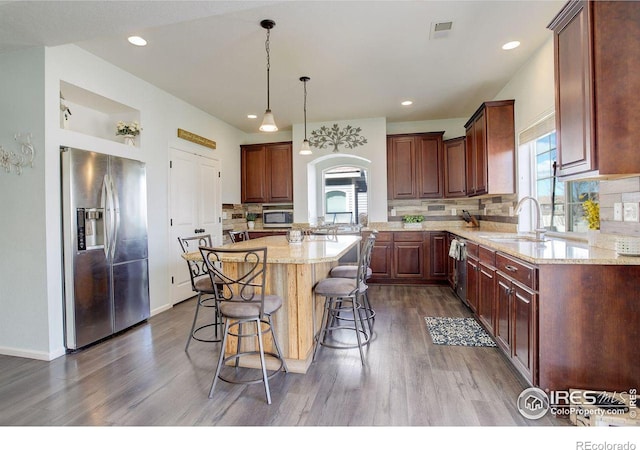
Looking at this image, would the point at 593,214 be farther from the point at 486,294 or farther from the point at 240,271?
the point at 240,271

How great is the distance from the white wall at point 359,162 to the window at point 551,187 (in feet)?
7.13

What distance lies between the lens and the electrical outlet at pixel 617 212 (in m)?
2.18

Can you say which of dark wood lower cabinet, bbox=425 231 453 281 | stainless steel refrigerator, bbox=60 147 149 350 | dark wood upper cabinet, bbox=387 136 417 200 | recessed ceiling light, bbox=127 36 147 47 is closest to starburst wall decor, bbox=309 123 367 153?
dark wood upper cabinet, bbox=387 136 417 200

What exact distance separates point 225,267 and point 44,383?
1448mm

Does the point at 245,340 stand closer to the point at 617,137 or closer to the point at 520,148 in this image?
the point at 617,137

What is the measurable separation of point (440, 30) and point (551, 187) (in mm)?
1852

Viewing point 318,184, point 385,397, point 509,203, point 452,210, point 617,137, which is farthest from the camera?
point 318,184

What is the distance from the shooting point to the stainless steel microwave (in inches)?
243

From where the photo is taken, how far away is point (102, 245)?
10.3ft

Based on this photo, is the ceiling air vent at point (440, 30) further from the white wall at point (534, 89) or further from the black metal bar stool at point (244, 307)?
the black metal bar stool at point (244, 307)

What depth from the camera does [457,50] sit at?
326 centimetres

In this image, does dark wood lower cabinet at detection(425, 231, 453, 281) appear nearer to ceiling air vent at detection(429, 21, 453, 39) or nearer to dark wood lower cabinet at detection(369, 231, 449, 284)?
dark wood lower cabinet at detection(369, 231, 449, 284)

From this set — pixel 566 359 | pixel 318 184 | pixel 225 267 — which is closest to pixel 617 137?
pixel 566 359

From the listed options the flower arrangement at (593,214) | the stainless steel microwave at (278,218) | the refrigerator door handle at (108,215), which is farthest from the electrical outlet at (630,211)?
the stainless steel microwave at (278,218)
